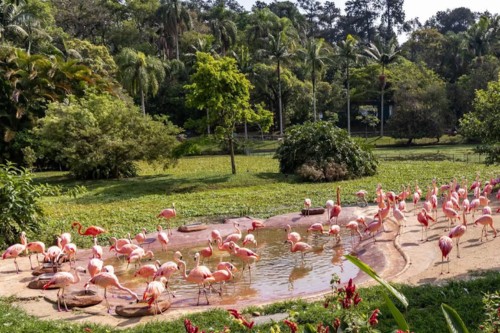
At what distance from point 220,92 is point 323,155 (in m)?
5.71

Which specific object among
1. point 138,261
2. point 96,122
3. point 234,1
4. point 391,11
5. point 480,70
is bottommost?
point 138,261

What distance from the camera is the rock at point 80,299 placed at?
8.73m

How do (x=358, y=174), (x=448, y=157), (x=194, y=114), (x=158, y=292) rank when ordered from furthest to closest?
(x=194, y=114), (x=448, y=157), (x=358, y=174), (x=158, y=292)

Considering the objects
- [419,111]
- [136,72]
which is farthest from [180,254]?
[419,111]

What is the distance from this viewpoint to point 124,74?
3975 cm

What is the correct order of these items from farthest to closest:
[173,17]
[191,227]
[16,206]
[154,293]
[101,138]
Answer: [173,17]
[101,138]
[191,227]
[16,206]
[154,293]

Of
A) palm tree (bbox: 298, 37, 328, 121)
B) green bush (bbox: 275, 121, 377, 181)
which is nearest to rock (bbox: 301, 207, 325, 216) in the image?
green bush (bbox: 275, 121, 377, 181)

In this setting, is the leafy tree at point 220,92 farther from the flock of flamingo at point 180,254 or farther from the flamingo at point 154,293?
the flamingo at point 154,293

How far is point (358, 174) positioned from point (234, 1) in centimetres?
8971

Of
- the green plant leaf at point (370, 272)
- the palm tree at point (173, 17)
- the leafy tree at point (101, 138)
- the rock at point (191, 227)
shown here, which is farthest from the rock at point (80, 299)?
the palm tree at point (173, 17)

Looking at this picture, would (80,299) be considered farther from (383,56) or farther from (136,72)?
(383,56)

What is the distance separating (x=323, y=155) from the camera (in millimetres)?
24266

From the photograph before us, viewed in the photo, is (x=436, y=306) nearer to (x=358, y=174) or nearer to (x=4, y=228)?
(x=4, y=228)

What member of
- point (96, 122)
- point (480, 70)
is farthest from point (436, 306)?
point (480, 70)
